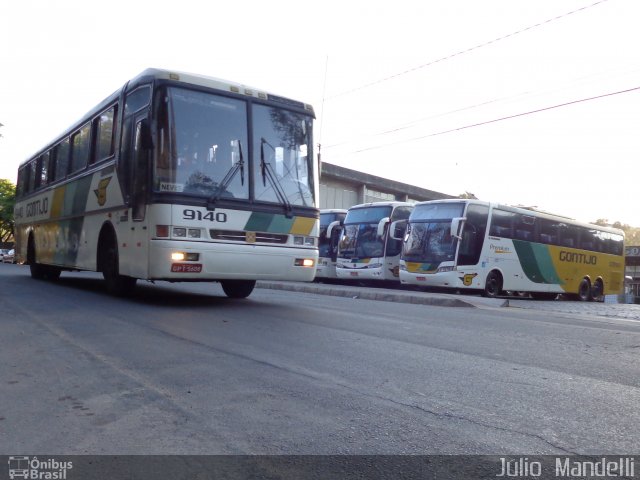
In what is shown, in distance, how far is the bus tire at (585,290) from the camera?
26312mm

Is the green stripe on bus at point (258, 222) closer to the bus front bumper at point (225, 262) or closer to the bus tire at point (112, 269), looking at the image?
the bus front bumper at point (225, 262)

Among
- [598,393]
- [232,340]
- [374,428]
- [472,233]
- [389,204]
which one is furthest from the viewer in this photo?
[389,204]

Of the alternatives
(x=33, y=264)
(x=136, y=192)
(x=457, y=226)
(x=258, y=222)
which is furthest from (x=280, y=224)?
(x=457, y=226)

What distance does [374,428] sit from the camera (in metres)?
3.53

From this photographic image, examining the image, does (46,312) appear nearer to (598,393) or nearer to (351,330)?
(351,330)

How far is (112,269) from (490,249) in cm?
1410

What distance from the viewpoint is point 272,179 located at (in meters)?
9.76

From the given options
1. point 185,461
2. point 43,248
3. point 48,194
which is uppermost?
point 48,194

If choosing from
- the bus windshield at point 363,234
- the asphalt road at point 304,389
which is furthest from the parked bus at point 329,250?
the asphalt road at point 304,389

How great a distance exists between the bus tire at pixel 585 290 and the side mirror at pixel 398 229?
8200 millimetres

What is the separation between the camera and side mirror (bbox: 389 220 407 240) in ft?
77.8

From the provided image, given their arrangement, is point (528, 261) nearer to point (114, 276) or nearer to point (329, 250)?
point (329, 250)

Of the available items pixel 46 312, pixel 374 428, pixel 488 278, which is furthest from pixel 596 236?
pixel 374 428

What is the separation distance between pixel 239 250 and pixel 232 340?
2.95 meters
